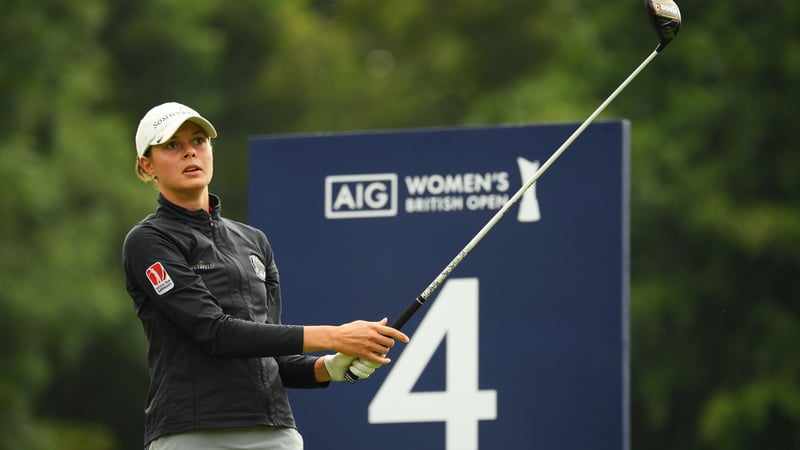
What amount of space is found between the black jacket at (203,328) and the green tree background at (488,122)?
13.0 metres

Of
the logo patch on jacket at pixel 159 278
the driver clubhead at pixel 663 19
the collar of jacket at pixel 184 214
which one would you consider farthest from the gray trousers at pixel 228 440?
the driver clubhead at pixel 663 19

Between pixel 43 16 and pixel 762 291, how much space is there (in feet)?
32.0

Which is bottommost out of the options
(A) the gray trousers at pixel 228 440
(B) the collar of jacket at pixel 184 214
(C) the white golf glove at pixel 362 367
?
(A) the gray trousers at pixel 228 440

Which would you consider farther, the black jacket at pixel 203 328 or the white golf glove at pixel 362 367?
the white golf glove at pixel 362 367

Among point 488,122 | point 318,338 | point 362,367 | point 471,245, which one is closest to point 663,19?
point 471,245

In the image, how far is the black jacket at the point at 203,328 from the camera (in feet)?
15.1

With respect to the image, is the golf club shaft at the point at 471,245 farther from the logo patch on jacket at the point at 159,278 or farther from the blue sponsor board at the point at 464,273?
the blue sponsor board at the point at 464,273

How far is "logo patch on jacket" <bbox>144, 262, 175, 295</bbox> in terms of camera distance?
4.64 meters

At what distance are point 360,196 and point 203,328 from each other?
2150mm

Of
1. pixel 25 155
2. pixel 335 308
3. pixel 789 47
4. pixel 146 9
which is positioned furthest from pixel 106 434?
pixel 335 308

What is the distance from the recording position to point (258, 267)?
16.0 feet

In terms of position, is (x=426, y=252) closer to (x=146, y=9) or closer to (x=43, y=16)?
(x=43, y=16)

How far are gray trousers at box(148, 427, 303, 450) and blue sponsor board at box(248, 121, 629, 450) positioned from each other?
1.81 m

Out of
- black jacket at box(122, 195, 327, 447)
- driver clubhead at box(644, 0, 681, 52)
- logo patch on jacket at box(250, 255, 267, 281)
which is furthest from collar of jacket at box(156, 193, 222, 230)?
driver clubhead at box(644, 0, 681, 52)
